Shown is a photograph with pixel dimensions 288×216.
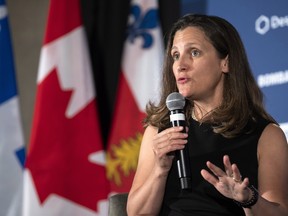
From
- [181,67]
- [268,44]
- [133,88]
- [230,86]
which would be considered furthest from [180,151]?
[133,88]

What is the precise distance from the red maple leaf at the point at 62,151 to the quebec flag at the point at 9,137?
12 centimetres

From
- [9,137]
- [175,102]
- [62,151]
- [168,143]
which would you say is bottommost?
[62,151]

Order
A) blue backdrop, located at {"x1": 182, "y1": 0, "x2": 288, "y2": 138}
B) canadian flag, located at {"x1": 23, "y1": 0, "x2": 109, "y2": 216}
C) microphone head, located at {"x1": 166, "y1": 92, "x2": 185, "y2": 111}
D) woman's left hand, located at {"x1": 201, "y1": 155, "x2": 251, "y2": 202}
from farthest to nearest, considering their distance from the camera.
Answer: canadian flag, located at {"x1": 23, "y1": 0, "x2": 109, "y2": 216} → blue backdrop, located at {"x1": 182, "y1": 0, "x2": 288, "y2": 138} → microphone head, located at {"x1": 166, "y1": 92, "x2": 185, "y2": 111} → woman's left hand, located at {"x1": 201, "y1": 155, "x2": 251, "y2": 202}

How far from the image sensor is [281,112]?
3354 mm

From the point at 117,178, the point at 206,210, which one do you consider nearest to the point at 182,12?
the point at 117,178

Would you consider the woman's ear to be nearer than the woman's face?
No

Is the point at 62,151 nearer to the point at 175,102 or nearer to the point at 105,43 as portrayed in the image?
the point at 105,43

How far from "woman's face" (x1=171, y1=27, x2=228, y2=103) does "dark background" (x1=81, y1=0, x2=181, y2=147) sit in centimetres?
189

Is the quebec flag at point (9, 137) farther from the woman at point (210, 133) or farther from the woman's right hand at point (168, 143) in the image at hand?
the woman's right hand at point (168, 143)

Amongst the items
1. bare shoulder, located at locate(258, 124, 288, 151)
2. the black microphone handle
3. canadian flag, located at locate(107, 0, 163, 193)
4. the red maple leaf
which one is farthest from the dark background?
the black microphone handle

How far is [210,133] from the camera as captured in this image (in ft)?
7.38

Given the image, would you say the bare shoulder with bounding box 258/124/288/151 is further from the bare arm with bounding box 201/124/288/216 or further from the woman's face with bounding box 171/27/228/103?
the woman's face with bounding box 171/27/228/103

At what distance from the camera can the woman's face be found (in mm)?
2207

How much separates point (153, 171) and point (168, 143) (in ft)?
0.78
